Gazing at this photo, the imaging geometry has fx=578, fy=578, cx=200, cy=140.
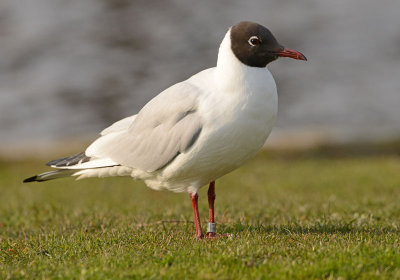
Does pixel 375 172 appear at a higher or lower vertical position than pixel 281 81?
lower

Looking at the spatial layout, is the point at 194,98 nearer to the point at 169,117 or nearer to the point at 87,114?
the point at 169,117

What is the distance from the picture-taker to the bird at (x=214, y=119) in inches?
213

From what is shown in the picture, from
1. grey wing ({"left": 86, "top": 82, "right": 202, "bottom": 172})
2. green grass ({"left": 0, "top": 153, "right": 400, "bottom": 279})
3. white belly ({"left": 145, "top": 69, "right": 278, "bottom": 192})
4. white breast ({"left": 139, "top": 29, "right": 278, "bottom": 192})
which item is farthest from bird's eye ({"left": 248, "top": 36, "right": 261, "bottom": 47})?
green grass ({"left": 0, "top": 153, "right": 400, "bottom": 279})

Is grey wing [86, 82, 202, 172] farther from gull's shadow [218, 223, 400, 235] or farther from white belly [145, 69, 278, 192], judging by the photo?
gull's shadow [218, 223, 400, 235]

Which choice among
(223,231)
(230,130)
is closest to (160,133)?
(230,130)

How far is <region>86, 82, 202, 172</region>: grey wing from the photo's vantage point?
5566 mm

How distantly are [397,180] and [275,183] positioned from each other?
2.58 m

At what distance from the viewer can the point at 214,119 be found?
5.40 metres

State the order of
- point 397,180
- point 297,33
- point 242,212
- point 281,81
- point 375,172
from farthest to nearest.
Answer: point 297,33
point 281,81
point 375,172
point 397,180
point 242,212

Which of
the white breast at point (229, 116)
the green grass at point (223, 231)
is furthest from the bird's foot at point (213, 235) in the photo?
the white breast at point (229, 116)

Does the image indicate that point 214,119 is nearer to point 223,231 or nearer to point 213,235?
point 213,235

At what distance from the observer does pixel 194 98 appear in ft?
18.3

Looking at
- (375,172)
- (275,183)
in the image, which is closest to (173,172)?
(275,183)

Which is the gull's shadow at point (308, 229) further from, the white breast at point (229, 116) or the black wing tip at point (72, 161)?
the black wing tip at point (72, 161)
